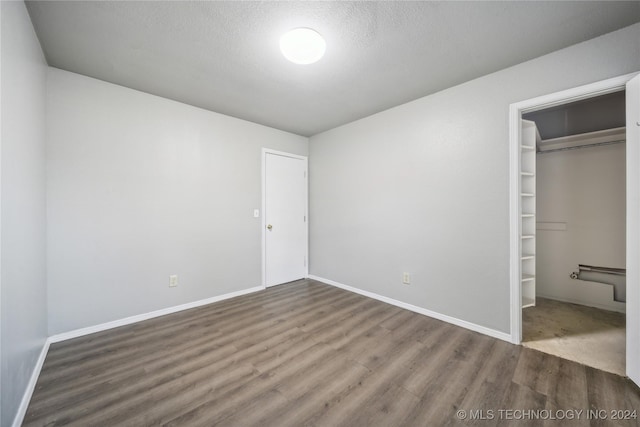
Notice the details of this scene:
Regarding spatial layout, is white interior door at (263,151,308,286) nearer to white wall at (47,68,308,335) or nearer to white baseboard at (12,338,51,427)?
white wall at (47,68,308,335)

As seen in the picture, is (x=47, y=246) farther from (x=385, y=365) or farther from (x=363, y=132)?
(x=363, y=132)

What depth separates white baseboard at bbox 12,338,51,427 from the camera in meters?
1.31

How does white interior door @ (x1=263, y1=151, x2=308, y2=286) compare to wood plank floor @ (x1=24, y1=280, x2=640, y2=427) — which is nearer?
wood plank floor @ (x1=24, y1=280, x2=640, y2=427)

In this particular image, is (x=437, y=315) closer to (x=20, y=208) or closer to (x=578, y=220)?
(x=578, y=220)

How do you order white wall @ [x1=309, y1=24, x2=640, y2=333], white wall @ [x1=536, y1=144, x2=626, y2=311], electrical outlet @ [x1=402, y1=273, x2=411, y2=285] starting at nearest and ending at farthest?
white wall @ [x1=309, y1=24, x2=640, y2=333] → white wall @ [x1=536, y1=144, x2=626, y2=311] → electrical outlet @ [x1=402, y1=273, x2=411, y2=285]

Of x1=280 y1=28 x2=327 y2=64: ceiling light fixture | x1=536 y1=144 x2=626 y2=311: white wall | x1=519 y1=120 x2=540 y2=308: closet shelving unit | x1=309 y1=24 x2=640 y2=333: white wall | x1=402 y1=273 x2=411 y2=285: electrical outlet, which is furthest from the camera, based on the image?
x1=402 y1=273 x2=411 y2=285: electrical outlet

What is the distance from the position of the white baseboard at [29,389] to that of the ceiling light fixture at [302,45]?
2.74 meters

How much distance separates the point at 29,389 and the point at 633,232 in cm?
403

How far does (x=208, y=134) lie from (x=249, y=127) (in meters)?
0.60

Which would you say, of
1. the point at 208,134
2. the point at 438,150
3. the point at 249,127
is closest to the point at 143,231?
the point at 208,134

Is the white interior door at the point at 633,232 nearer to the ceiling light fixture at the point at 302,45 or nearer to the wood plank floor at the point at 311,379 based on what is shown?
the wood plank floor at the point at 311,379

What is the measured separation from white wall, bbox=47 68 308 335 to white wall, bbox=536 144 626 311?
400 cm

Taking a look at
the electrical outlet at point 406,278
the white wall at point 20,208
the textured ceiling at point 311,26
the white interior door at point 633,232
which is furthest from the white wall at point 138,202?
the white interior door at point 633,232

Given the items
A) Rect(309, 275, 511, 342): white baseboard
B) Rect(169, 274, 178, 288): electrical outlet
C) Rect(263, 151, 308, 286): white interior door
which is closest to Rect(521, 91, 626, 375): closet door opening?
Rect(309, 275, 511, 342): white baseboard
